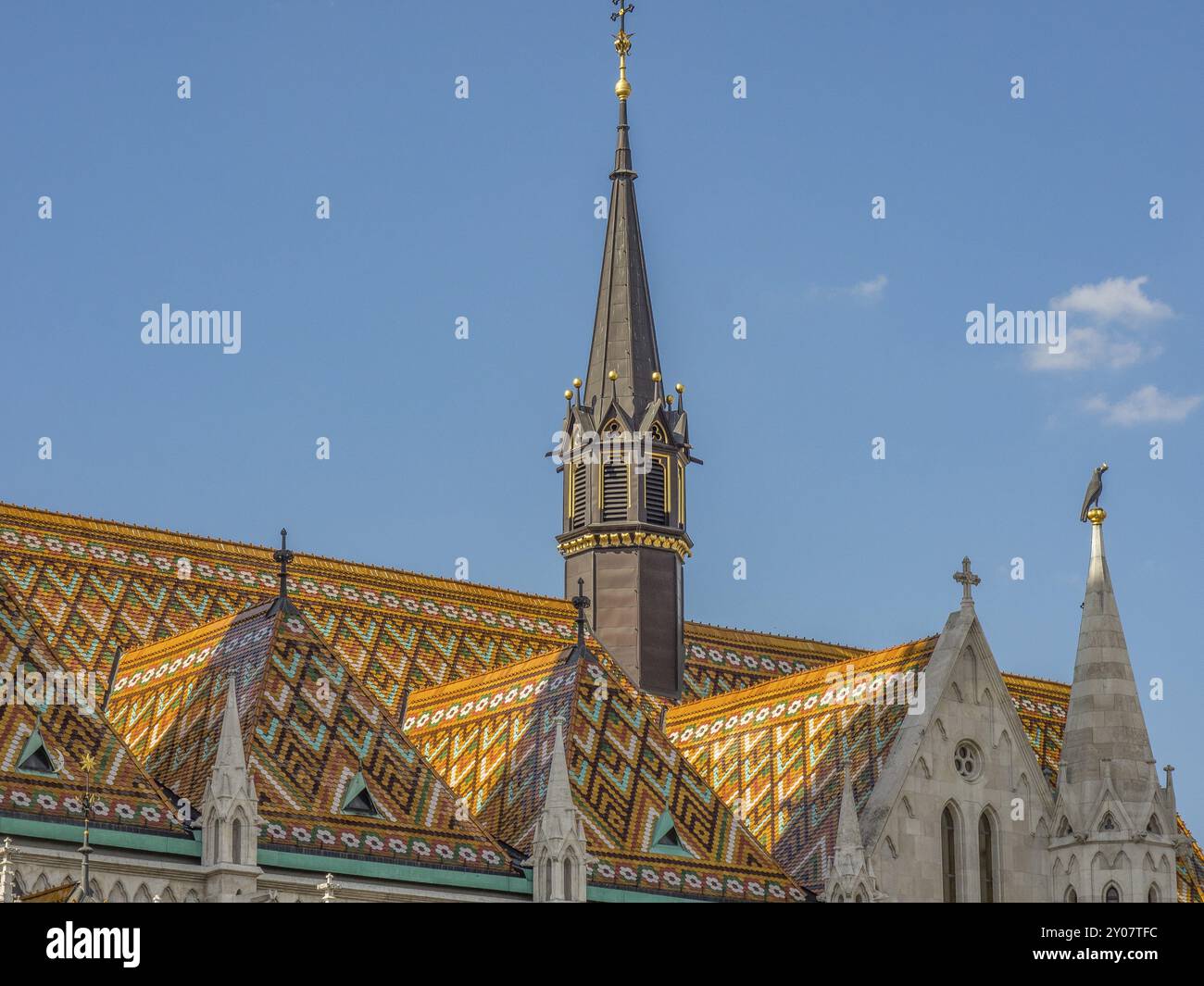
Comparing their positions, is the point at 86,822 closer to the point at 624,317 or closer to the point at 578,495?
the point at 578,495

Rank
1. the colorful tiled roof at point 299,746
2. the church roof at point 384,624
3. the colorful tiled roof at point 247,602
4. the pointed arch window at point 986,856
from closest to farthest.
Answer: the colorful tiled roof at point 299,746 → the pointed arch window at point 986,856 → the church roof at point 384,624 → the colorful tiled roof at point 247,602

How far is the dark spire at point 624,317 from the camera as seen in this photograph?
61.4m

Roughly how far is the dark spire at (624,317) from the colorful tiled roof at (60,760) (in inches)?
853

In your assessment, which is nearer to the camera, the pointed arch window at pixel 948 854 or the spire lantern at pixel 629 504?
the pointed arch window at pixel 948 854

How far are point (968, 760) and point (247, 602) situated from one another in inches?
579

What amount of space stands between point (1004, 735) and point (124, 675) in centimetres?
1627

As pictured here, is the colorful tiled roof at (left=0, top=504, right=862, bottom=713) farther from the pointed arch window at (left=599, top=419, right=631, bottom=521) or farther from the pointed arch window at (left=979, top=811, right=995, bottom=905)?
the pointed arch window at (left=979, top=811, right=995, bottom=905)

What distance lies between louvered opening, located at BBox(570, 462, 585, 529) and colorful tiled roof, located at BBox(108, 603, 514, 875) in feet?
48.3

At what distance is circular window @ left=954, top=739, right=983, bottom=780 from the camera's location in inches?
1971

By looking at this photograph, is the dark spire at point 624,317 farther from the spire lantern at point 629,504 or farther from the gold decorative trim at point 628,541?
the gold decorative trim at point 628,541

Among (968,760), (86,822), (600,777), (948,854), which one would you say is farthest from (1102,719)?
(86,822)

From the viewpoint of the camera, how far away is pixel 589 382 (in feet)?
203

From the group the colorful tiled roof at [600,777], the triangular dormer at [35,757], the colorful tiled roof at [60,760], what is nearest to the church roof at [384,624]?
the colorful tiled roof at [600,777]
